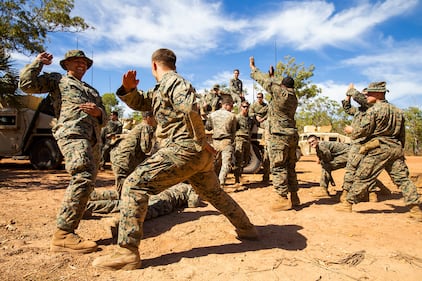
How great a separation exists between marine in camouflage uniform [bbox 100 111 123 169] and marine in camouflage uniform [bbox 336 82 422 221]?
26.5 feet

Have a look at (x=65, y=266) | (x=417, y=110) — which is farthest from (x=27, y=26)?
(x=417, y=110)

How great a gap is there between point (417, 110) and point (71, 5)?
27.9 m

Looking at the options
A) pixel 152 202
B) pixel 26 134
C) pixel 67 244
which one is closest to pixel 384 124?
pixel 152 202

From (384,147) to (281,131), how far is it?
1.50 m

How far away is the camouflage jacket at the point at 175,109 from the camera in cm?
284

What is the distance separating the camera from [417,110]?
2914 centimetres

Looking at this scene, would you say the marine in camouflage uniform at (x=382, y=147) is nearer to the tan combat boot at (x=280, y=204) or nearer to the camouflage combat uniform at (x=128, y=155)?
the tan combat boot at (x=280, y=204)

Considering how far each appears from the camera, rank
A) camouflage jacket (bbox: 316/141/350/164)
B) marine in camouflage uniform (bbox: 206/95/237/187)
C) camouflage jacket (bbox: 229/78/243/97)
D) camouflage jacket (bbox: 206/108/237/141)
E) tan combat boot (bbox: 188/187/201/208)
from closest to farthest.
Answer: tan combat boot (bbox: 188/187/201/208)
camouflage jacket (bbox: 316/141/350/164)
marine in camouflage uniform (bbox: 206/95/237/187)
camouflage jacket (bbox: 206/108/237/141)
camouflage jacket (bbox: 229/78/243/97)

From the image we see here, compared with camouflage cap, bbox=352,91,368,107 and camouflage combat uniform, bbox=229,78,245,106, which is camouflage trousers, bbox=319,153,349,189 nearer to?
camouflage cap, bbox=352,91,368,107

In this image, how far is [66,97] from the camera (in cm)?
366

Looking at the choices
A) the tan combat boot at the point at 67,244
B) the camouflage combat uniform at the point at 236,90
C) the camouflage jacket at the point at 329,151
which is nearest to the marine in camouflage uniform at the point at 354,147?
the camouflage jacket at the point at 329,151

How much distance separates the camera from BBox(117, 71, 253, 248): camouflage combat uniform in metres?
2.85

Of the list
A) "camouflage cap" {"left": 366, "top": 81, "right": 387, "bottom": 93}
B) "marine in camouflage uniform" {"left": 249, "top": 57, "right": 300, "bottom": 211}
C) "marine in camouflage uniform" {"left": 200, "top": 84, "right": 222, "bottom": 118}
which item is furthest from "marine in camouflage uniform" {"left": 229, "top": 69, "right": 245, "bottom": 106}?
"camouflage cap" {"left": 366, "top": 81, "right": 387, "bottom": 93}

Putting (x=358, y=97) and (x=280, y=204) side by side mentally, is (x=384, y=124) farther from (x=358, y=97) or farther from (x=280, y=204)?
(x=280, y=204)
